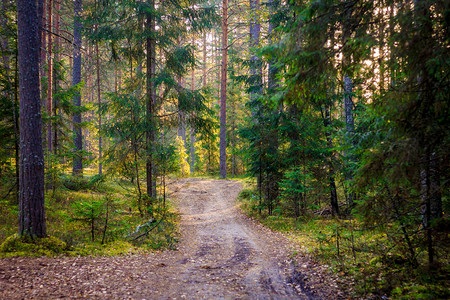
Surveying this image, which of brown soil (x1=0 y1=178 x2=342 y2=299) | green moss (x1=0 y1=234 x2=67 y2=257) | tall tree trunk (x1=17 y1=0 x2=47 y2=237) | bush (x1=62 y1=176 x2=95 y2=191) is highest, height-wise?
tall tree trunk (x1=17 y1=0 x2=47 y2=237)

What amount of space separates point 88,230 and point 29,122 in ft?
14.3

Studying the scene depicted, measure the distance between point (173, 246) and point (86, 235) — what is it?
2.92m

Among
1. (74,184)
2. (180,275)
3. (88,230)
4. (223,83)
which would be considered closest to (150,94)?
(88,230)

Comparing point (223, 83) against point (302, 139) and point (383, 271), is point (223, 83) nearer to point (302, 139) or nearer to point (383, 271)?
point (302, 139)

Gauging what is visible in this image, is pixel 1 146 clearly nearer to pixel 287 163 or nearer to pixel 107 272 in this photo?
pixel 107 272

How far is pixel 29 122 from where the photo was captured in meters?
6.53

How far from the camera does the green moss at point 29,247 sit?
20.8ft

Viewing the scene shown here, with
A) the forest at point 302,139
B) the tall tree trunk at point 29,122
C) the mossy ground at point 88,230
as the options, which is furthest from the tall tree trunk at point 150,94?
the tall tree trunk at point 29,122

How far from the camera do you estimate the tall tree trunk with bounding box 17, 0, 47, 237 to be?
254 inches

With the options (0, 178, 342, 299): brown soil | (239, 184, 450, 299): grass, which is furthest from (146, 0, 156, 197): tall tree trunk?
(239, 184, 450, 299): grass

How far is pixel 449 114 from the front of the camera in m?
3.42

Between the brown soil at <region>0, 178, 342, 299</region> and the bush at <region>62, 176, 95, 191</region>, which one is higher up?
the bush at <region>62, 176, 95, 191</region>

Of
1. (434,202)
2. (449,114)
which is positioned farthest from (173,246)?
(449,114)

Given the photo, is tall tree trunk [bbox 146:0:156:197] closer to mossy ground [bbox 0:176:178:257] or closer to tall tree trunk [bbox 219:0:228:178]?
mossy ground [bbox 0:176:178:257]
